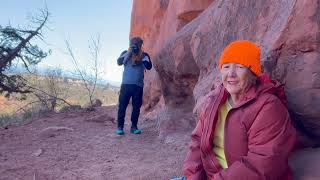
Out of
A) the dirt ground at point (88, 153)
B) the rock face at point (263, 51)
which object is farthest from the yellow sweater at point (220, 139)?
the dirt ground at point (88, 153)

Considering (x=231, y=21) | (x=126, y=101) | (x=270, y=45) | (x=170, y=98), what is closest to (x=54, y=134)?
(x=126, y=101)

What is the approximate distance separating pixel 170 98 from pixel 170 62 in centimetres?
92

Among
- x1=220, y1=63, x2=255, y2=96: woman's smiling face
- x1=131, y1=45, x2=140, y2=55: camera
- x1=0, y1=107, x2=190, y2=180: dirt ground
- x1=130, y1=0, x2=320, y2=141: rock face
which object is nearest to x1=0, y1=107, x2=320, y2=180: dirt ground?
x1=0, y1=107, x2=190, y2=180: dirt ground

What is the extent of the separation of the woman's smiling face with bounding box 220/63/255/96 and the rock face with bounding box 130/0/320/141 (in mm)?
577

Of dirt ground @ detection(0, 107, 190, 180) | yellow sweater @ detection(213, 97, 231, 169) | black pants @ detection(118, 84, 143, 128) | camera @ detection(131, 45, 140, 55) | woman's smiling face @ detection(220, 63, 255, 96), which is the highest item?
camera @ detection(131, 45, 140, 55)

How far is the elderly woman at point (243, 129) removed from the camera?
8.10 feet

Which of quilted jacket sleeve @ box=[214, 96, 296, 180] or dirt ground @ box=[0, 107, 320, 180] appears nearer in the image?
quilted jacket sleeve @ box=[214, 96, 296, 180]

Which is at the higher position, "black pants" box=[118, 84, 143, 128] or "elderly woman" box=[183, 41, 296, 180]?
"elderly woman" box=[183, 41, 296, 180]

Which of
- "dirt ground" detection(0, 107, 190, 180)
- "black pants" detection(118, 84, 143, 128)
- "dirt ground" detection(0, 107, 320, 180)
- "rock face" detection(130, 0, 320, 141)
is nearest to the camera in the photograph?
"rock face" detection(130, 0, 320, 141)

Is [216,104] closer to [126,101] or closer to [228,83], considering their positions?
[228,83]

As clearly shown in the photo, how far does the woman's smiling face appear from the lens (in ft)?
9.02

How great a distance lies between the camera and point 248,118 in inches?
102

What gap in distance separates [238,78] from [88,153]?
4.46 m

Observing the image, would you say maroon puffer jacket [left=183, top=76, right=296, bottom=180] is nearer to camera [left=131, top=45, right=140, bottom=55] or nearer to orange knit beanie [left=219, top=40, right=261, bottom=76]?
orange knit beanie [left=219, top=40, right=261, bottom=76]
